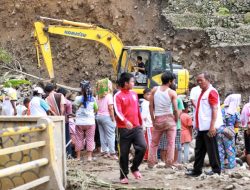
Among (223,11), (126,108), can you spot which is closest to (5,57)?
(223,11)

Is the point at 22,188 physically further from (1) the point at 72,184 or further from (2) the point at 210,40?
(2) the point at 210,40

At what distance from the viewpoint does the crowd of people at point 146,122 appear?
8.69 m

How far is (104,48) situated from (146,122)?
49.5 feet

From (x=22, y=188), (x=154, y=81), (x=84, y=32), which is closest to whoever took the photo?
(x=22, y=188)

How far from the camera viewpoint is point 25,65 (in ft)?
88.4

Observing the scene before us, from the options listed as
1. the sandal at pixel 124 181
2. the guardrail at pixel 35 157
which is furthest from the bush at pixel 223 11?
the guardrail at pixel 35 157

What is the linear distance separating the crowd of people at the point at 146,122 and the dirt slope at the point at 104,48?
11.5m

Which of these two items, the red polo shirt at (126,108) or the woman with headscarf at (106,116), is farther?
the woman with headscarf at (106,116)

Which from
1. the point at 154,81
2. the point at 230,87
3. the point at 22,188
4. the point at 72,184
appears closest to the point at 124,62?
the point at 154,81

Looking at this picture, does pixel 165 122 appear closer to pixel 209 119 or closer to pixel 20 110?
pixel 209 119

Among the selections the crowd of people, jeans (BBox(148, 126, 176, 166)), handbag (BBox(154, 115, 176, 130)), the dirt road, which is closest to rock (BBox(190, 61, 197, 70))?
the crowd of people

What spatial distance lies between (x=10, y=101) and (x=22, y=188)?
20.4 feet

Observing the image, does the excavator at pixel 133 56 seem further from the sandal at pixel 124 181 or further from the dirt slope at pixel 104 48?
the sandal at pixel 124 181

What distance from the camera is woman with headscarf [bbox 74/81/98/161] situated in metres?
11.6
